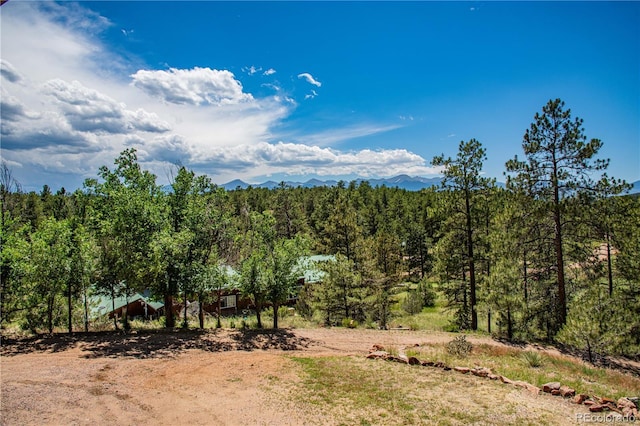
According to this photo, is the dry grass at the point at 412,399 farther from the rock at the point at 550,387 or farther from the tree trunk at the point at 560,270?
the tree trunk at the point at 560,270

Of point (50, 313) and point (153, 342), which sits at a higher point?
point (50, 313)

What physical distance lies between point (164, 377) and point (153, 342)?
4.89m

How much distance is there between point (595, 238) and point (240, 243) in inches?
708

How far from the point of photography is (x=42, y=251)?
1582cm

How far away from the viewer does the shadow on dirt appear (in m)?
14.2

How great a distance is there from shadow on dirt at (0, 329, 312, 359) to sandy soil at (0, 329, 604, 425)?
40 mm

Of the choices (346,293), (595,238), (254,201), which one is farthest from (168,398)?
(254,201)

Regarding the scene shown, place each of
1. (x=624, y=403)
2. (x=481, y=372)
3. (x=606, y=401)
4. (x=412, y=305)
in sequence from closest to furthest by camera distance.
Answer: (x=624, y=403), (x=606, y=401), (x=481, y=372), (x=412, y=305)

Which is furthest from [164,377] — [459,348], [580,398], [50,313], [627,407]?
[627,407]

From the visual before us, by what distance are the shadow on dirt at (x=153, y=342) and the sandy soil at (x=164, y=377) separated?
0.13 feet

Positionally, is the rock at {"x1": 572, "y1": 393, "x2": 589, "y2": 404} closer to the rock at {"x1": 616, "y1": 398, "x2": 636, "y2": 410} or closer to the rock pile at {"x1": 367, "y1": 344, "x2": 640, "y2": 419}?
the rock pile at {"x1": 367, "y1": 344, "x2": 640, "y2": 419}

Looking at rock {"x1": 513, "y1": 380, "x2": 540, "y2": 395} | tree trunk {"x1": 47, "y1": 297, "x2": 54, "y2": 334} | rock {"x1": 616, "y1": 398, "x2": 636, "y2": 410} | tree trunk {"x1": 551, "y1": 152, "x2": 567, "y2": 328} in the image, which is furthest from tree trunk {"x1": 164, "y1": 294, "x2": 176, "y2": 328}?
tree trunk {"x1": 551, "y1": 152, "x2": 567, "y2": 328}

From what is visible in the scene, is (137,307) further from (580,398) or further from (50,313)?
(580,398)

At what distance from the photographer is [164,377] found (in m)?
11.5
